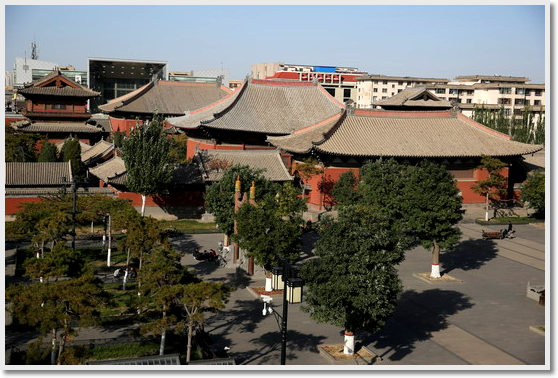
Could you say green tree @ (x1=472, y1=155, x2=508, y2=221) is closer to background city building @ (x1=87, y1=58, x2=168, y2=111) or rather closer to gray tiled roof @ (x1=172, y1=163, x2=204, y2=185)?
gray tiled roof @ (x1=172, y1=163, x2=204, y2=185)

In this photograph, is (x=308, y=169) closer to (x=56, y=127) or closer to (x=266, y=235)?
(x=266, y=235)

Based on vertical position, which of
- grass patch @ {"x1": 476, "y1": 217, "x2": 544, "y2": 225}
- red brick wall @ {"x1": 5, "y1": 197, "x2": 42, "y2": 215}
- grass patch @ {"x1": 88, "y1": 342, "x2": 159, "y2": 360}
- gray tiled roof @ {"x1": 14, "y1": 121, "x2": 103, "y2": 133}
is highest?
gray tiled roof @ {"x1": 14, "y1": 121, "x2": 103, "y2": 133}

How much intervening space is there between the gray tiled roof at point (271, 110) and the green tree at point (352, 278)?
2880cm

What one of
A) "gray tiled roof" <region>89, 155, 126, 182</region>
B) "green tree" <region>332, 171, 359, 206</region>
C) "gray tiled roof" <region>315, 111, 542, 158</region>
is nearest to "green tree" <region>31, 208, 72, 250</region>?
"gray tiled roof" <region>89, 155, 126, 182</region>

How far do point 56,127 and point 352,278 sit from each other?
1780 inches

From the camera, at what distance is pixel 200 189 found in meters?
38.9

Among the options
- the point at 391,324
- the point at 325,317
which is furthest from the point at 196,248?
the point at 325,317

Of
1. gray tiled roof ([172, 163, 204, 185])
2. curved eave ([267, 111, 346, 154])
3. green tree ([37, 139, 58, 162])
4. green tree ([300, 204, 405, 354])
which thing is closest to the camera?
Result: green tree ([300, 204, 405, 354])

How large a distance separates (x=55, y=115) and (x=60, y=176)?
70.8 ft

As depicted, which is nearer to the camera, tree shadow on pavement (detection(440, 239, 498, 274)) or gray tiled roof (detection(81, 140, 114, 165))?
tree shadow on pavement (detection(440, 239, 498, 274))

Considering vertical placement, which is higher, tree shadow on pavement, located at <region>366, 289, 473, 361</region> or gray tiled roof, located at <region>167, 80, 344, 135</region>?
gray tiled roof, located at <region>167, 80, 344, 135</region>

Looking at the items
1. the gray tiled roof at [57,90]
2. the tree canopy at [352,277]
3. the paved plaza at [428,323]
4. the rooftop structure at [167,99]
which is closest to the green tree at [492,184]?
the paved plaza at [428,323]

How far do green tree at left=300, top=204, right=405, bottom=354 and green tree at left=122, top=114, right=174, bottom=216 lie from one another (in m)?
18.0

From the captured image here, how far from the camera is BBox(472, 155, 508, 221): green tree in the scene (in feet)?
134
